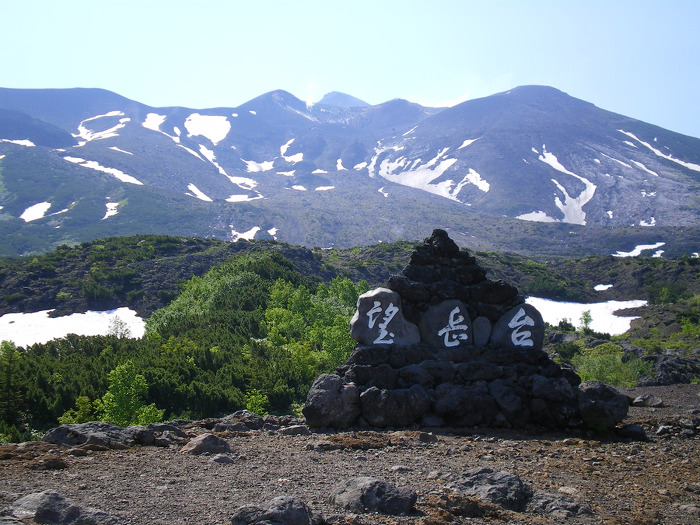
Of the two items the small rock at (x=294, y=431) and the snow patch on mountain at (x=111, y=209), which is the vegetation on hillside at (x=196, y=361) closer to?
the small rock at (x=294, y=431)

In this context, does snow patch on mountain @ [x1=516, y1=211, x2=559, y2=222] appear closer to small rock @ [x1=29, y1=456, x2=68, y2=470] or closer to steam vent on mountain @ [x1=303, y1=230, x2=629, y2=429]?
steam vent on mountain @ [x1=303, y1=230, x2=629, y2=429]

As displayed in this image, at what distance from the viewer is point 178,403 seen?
1923 cm

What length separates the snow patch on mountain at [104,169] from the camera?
150375mm

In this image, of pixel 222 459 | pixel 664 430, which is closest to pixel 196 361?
pixel 222 459

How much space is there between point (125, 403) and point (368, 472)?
30.0ft

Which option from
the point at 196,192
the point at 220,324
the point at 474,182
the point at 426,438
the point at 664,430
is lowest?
the point at 220,324

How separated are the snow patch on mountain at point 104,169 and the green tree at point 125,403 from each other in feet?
463

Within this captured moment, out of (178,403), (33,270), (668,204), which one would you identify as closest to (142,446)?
(178,403)

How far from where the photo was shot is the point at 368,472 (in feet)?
29.6

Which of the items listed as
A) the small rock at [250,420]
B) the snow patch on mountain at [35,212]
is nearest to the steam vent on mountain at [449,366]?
the small rock at [250,420]

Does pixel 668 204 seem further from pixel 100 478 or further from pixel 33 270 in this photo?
pixel 100 478

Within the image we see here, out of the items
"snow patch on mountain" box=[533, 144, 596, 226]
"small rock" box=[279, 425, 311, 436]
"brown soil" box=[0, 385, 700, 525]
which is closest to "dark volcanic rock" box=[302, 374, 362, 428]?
"small rock" box=[279, 425, 311, 436]

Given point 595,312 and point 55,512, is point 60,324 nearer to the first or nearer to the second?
point 55,512

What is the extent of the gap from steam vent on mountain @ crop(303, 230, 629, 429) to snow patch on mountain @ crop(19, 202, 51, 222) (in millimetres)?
114797
